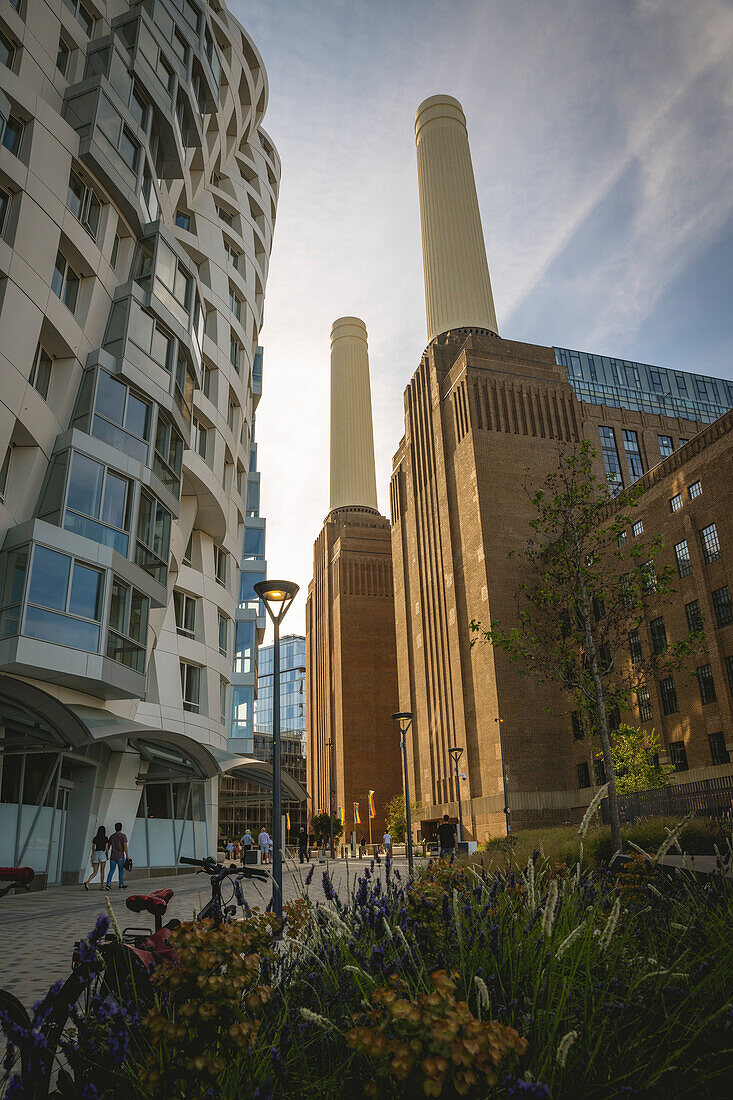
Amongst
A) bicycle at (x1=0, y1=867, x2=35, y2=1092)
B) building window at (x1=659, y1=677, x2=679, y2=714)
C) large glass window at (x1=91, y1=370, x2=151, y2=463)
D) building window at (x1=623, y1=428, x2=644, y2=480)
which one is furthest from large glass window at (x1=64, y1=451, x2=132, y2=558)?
building window at (x1=623, y1=428, x2=644, y2=480)

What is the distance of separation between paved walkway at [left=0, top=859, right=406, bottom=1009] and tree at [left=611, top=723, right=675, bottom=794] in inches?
839

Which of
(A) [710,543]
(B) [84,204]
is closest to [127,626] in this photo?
(B) [84,204]

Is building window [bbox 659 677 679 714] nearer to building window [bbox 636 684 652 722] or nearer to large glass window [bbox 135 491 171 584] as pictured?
building window [bbox 636 684 652 722]

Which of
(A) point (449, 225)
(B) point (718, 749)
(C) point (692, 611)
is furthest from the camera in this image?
(A) point (449, 225)

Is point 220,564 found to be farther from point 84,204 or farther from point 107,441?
point 84,204

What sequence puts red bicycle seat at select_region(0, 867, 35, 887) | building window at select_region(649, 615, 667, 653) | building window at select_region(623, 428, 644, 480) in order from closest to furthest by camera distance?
red bicycle seat at select_region(0, 867, 35, 887), building window at select_region(649, 615, 667, 653), building window at select_region(623, 428, 644, 480)

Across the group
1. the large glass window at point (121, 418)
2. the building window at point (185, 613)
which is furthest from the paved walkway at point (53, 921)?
the large glass window at point (121, 418)

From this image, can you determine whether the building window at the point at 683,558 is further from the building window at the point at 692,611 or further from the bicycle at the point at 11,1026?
the bicycle at the point at 11,1026

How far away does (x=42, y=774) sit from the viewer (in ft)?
69.4

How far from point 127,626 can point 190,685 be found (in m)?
10.2

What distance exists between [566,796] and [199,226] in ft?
131

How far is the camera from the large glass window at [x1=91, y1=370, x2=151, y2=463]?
22.4 metres

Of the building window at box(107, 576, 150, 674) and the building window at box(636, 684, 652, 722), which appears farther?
the building window at box(636, 684, 652, 722)

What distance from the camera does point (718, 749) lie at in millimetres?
39531
